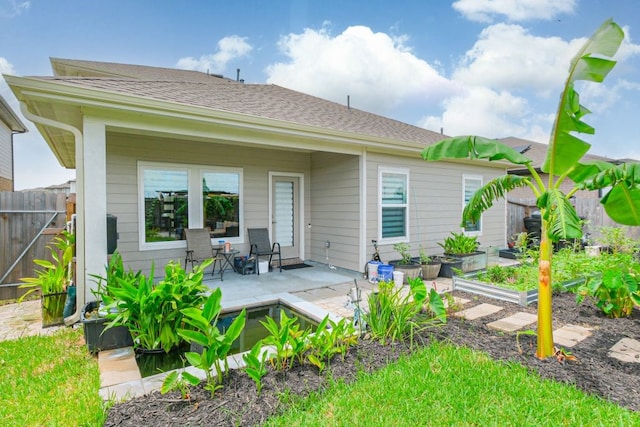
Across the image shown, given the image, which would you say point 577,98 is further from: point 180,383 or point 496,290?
point 180,383

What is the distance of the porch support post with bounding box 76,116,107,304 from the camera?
398 cm

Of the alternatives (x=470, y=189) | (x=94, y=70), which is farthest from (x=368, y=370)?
(x=94, y=70)

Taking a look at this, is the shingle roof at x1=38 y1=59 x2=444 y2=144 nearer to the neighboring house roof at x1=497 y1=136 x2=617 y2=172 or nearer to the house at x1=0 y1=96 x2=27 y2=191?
the house at x1=0 y1=96 x2=27 y2=191

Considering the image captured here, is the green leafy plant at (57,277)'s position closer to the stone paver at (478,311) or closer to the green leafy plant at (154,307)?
the green leafy plant at (154,307)

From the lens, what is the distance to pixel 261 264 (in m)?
6.87

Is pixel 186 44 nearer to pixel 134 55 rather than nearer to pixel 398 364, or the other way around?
pixel 134 55

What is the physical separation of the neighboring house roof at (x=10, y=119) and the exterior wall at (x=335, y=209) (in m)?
11.0

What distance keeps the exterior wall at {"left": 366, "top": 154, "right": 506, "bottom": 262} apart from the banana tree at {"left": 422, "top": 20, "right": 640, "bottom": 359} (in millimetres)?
3396

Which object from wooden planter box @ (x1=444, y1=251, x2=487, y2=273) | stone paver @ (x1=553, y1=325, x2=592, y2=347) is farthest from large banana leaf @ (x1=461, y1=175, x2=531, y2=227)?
wooden planter box @ (x1=444, y1=251, x2=487, y2=273)

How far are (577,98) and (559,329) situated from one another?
8.29 ft

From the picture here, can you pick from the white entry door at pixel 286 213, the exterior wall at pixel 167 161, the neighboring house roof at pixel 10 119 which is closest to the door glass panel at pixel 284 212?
the white entry door at pixel 286 213

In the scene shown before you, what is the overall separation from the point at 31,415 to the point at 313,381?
1885 mm

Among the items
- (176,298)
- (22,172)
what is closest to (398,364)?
(176,298)

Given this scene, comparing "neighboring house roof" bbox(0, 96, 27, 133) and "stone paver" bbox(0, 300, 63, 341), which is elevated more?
"neighboring house roof" bbox(0, 96, 27, 133)
